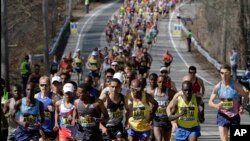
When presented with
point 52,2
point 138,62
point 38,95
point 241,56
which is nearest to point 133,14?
point 52,2

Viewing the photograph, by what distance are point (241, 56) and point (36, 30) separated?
14.2 m

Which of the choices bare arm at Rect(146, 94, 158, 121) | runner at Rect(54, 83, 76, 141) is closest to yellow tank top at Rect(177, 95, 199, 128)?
bare arm at Rect(146, 94, 158, 121)

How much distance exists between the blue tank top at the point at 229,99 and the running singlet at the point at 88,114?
264 cm

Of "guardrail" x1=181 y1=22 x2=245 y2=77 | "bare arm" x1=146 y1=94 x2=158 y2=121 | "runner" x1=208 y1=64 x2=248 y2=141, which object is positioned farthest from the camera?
"guardrail" x1=181 y1=22 x2=245 y2=77

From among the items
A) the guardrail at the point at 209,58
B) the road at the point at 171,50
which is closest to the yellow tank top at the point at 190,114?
the road at the point at 171,50

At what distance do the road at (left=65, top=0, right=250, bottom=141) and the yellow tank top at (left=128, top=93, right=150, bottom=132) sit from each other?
448 cm

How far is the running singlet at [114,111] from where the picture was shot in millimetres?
12711

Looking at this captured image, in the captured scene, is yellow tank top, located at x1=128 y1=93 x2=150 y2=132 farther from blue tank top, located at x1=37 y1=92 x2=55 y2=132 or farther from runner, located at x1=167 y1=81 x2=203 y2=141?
blue tank top, located at x1=37 y1=92 x2=55 y2=132

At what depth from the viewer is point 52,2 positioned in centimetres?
5272

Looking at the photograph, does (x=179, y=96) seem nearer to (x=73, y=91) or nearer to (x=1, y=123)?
(x=73, y=91)

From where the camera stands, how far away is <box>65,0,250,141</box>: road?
2161cm

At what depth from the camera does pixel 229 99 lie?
1305 cm

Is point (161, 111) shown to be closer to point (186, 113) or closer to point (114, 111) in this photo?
point (114, 111)

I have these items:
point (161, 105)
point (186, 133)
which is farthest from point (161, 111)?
point (186, 133)
